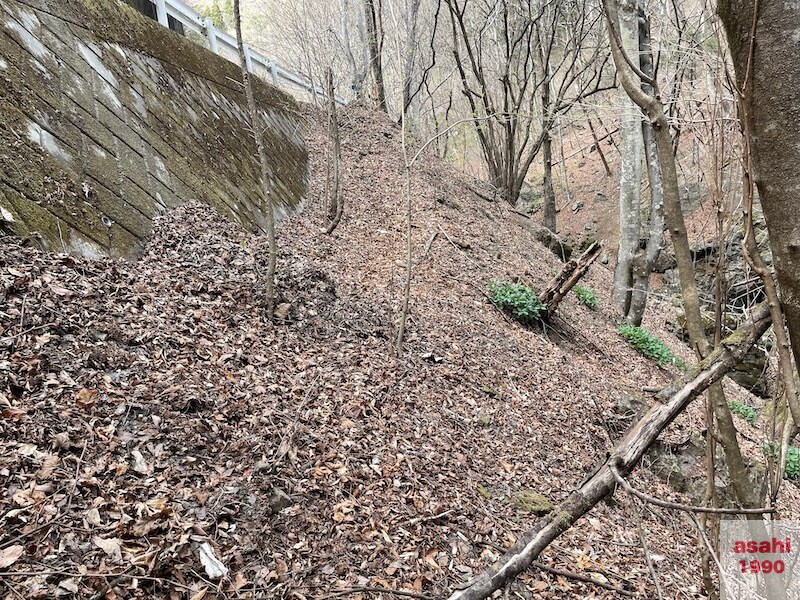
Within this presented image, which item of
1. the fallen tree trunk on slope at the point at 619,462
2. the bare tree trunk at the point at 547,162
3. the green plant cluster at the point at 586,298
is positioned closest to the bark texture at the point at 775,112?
the fallen tree trunk on slope at the point at 619,462

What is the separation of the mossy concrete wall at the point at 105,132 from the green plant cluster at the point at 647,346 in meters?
6.40

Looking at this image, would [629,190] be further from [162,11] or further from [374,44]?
[374,44]

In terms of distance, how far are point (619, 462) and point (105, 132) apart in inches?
202

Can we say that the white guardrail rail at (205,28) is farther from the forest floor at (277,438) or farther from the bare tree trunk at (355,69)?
the forest floor at (277,438)

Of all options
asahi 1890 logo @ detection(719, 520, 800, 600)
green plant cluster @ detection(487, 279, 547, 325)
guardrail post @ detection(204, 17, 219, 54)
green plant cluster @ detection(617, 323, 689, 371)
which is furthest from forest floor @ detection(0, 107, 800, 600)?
guardrail post @ detection(204, 17, 219, 54)

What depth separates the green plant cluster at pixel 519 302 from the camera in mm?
A: 6680

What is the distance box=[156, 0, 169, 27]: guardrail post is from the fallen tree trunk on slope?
317 inches

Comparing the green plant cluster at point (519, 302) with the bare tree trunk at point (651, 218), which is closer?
the green plant cluster at point (519, 302)

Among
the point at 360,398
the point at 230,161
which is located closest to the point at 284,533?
the point at 360,398

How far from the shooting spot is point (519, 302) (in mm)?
6664

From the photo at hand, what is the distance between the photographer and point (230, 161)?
21.1ft

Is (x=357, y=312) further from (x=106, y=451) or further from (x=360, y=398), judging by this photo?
(x=106, y=451)

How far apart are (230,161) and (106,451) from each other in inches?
192

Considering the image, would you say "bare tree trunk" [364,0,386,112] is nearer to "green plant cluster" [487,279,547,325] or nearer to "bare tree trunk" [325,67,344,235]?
"bare tree trunk" [325,67,344,235]
